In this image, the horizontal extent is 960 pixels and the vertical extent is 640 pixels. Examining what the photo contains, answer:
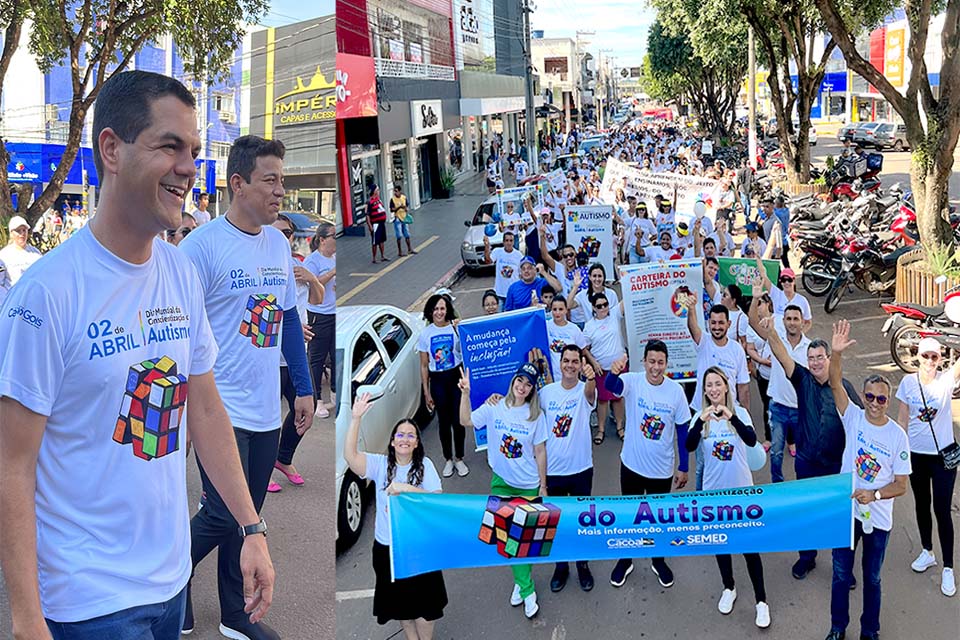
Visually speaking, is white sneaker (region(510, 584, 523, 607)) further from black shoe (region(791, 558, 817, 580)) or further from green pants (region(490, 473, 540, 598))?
black shoe (region(791, 558, 817, 580))

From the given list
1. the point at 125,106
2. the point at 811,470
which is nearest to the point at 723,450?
the point at 811,470

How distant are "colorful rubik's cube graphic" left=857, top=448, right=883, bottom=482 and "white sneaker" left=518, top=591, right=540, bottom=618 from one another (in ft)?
6.55

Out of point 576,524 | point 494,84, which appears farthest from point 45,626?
point 494,84

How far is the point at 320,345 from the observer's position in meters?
2.28

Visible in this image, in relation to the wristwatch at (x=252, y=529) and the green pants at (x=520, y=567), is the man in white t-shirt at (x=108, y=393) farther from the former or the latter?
the green pants at (x=520, y=567)

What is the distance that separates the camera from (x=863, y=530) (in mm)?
4586

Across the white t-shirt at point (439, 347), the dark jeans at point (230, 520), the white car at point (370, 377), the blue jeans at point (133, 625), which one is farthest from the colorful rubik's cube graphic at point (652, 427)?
the blue jeans at point (133, 625)

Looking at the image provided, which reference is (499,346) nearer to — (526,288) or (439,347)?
(439,347)

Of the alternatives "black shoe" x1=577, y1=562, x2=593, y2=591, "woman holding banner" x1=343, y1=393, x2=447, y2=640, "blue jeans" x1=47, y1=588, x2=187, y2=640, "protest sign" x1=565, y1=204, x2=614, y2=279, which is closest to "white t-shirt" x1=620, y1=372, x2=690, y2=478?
"black shoe" x1=577, y1=562, x2=593, y2=591

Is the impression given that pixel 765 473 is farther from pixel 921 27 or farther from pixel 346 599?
pixel 921 27

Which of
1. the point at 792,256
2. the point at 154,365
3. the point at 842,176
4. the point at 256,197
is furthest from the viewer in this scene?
the point at 842,176

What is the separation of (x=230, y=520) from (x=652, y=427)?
12.3 ft

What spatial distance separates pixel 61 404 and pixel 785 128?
25.5 m

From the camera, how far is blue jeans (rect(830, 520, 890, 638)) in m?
4.55
